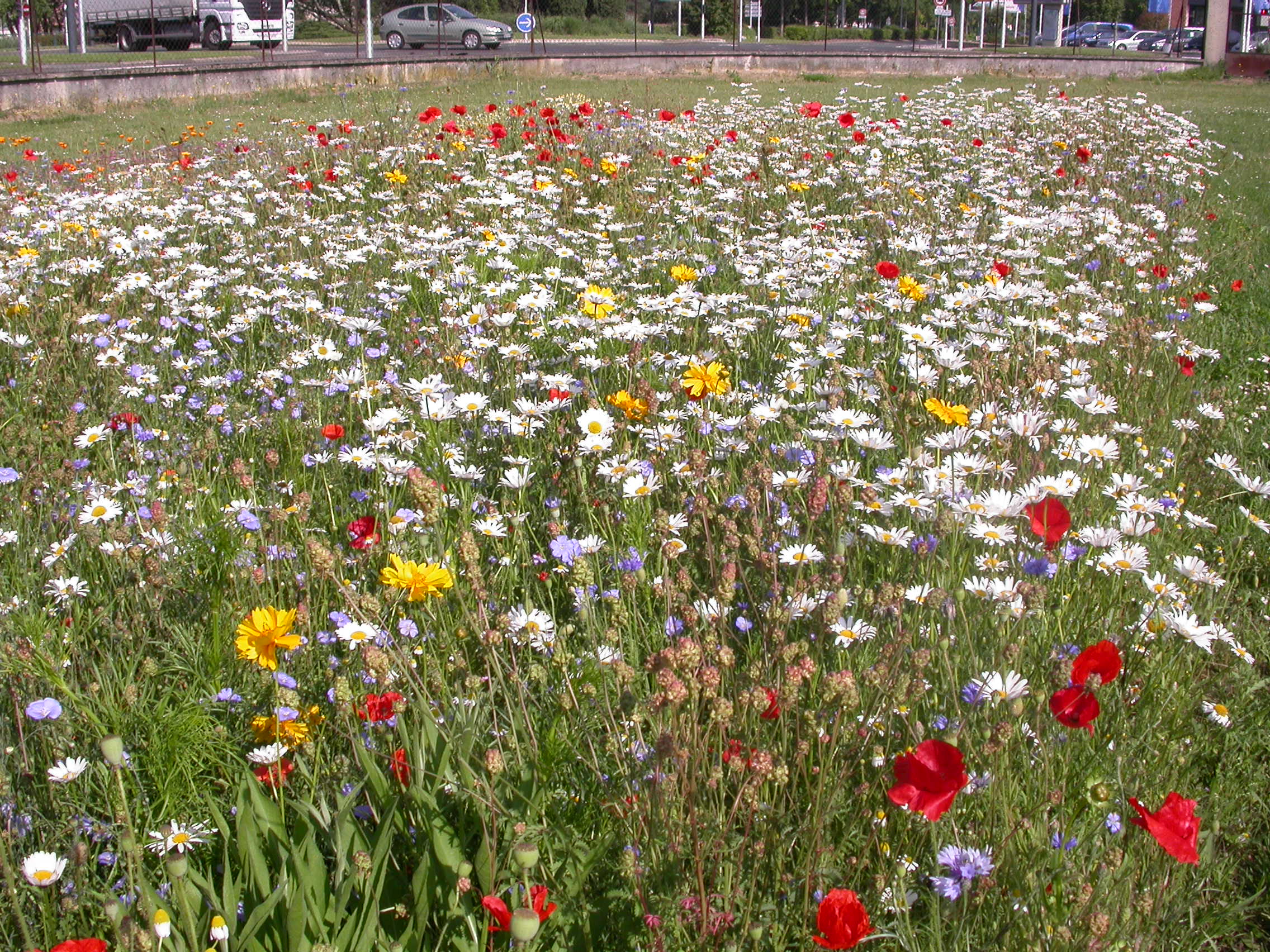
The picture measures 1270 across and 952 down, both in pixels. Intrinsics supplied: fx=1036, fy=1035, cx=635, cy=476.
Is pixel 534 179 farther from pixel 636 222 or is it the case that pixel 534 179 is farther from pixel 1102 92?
pixel 1102 92

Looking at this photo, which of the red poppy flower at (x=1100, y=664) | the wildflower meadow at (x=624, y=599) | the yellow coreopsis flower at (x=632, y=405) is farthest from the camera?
the yellow coreopsis flower at (x=632, y=405)

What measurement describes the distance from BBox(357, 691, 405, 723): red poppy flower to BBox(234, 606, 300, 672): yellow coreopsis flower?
14 centimetres

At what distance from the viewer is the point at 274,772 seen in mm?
1562

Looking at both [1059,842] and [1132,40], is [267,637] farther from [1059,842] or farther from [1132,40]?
[1132,40]

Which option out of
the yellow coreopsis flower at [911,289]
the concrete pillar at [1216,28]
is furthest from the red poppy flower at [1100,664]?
the concrete pillar at [1216,28]

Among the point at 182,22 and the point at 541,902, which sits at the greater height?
the point at 182,22

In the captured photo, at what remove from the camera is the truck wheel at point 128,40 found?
2738cm

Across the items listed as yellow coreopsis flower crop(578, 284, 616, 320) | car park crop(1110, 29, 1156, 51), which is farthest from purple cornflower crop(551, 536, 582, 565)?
→ car park crop(1110, 29, 1156, 51)

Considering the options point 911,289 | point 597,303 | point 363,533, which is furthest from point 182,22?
point 363,533

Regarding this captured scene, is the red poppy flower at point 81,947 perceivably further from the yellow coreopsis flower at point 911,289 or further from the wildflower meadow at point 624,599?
the yellow coreopsis flower at point 911,289

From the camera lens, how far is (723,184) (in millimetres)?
6426

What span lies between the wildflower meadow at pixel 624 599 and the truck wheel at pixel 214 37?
2512 centimetres

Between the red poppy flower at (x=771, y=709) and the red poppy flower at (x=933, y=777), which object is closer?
the red poppy flower at (x=933, y=777)

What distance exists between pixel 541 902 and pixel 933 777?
468mm
